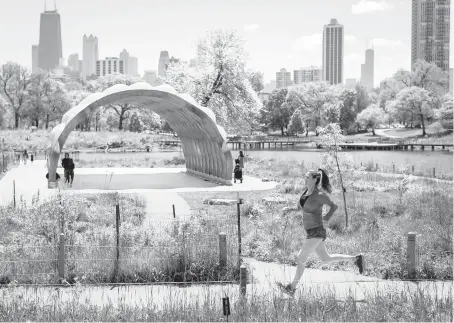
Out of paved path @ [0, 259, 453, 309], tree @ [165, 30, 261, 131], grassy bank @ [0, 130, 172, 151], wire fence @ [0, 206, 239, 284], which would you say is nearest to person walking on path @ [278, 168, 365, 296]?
paved path @ [0, 259, 453, 309]

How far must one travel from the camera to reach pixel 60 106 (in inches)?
3533

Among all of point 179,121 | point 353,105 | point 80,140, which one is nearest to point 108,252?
point 179,121

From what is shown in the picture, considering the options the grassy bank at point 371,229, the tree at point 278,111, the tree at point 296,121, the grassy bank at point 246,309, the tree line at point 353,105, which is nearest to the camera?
the grassy bank at point 246,309

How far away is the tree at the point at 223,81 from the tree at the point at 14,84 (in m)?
43.3

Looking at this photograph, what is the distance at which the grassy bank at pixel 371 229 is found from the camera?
459 inches

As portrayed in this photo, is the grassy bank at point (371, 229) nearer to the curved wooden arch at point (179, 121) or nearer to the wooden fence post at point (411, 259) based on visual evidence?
the wooden fence post at point (411, 259)

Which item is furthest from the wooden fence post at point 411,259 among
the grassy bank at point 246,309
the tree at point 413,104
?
the tree at point 413,104

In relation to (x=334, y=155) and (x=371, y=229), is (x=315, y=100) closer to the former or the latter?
(x=334, y=155)

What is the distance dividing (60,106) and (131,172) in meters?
58.3

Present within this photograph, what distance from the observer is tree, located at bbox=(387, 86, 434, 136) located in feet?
288

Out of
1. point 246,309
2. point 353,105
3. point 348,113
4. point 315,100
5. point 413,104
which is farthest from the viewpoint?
point 353,105

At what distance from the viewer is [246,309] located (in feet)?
28.0

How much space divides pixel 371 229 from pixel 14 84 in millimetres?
82234

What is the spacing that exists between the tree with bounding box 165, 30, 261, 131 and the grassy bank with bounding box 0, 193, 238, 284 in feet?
118
